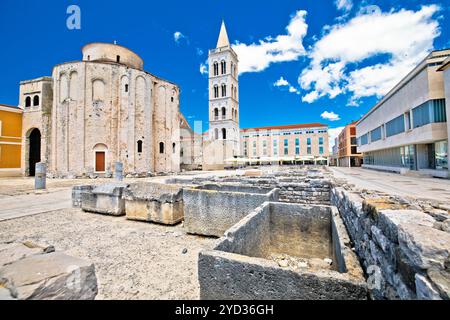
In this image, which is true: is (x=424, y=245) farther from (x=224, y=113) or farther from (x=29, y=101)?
(x=224, y=113)

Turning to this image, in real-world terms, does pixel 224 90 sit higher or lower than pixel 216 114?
higher

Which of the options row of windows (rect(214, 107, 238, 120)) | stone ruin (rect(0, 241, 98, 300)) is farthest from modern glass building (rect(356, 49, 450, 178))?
row of windows (rect(214, 107, 238, 120))

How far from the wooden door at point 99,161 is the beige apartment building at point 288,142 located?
1507 inches

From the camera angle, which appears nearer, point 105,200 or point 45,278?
point 45,278

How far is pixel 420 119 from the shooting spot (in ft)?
49.8

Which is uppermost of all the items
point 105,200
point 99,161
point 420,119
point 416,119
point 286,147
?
point 286,147

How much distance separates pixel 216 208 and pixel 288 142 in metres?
60.7

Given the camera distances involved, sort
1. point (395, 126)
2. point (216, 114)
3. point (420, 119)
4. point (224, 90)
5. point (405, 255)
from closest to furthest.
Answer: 1. point (405, 255)
2. point (420, 119)
3. point (395, 126)
4. point (224, 90)
5. point (216, 114)

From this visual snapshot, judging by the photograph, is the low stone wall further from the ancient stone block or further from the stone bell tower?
the stone bell tower

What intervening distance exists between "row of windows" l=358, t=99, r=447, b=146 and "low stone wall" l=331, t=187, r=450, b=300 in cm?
1807

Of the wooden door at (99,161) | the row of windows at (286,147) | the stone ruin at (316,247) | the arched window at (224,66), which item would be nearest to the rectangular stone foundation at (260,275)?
the stone ruin at (316,247)

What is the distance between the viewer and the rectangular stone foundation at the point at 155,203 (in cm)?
551

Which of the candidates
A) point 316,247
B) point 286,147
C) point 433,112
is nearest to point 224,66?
point 286,147

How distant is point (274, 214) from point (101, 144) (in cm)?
2408
